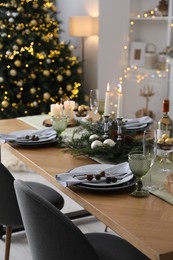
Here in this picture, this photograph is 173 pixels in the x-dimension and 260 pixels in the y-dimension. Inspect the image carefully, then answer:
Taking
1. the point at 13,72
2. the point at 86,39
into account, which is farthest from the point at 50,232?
the point at 86,39

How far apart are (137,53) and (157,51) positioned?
0.26 m

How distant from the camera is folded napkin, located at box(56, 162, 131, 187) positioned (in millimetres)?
1830

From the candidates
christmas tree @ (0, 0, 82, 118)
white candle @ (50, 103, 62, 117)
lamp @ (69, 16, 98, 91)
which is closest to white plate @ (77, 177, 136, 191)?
white candle @ (50, 103, 62, 117)

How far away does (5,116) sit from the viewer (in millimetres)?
5281

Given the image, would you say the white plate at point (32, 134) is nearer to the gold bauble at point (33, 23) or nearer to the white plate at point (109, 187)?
the white plate at point (109, 187)

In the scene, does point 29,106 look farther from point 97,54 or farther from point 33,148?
point 33,148

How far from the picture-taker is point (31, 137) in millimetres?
2523

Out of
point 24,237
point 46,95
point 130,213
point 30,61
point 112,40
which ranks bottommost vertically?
point 24,237

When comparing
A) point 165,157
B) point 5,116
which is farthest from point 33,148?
point 5,116

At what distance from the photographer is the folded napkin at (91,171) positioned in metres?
1.83

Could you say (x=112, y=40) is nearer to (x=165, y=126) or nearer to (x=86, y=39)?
(x=86, y=39)

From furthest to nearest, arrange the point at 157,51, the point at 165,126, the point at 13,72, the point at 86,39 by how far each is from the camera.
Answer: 1. the point at 86,39
2. the point at 157,51
3. the point at 13,72
4. the point at 165,126

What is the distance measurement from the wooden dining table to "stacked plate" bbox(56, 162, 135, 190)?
27 mm

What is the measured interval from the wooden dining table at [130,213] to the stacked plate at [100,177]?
3cm
